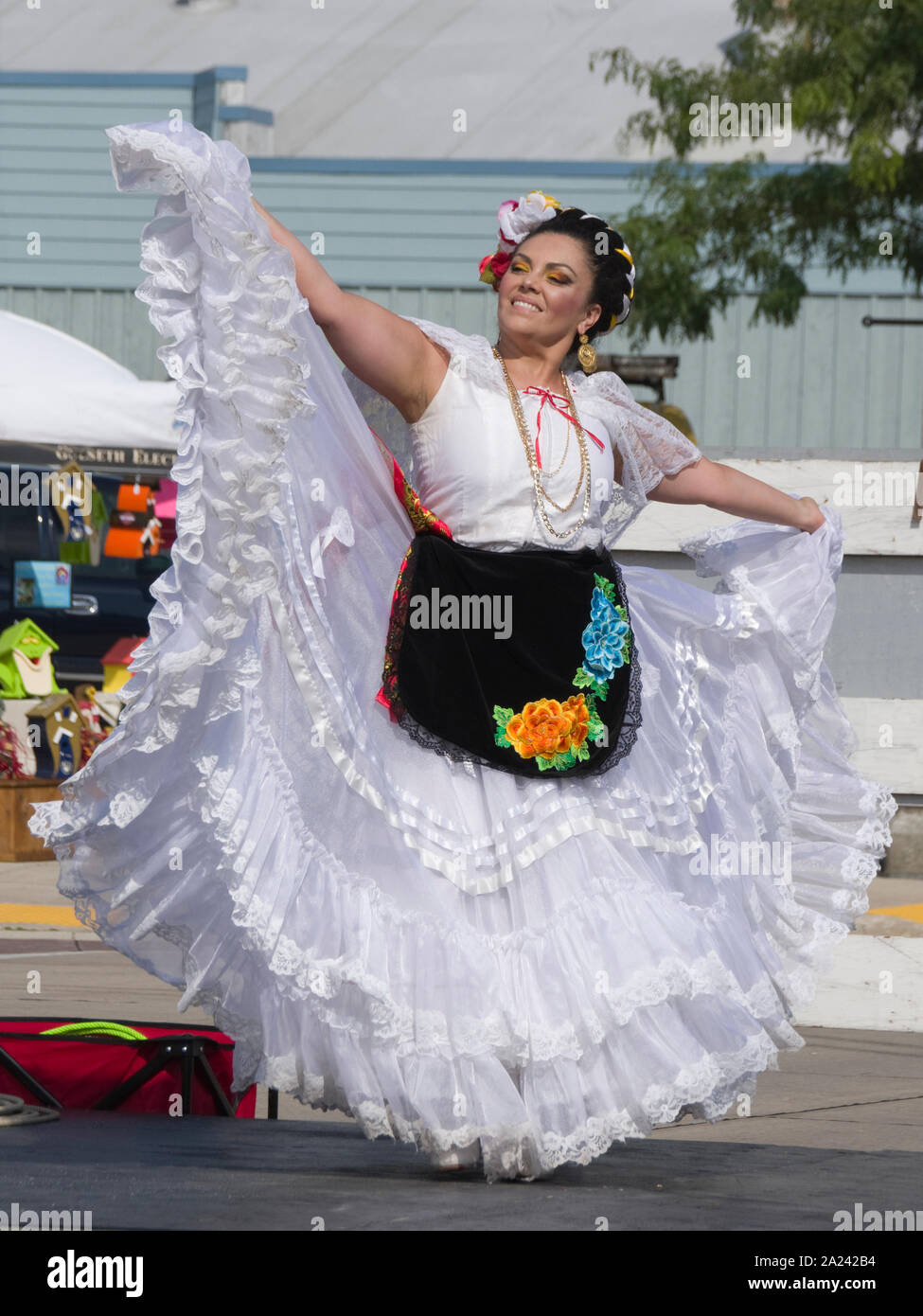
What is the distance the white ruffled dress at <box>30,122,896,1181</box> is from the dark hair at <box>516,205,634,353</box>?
6.7 inches

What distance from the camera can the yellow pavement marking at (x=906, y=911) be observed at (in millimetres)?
7633

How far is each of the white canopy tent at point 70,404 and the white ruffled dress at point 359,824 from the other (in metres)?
6.04

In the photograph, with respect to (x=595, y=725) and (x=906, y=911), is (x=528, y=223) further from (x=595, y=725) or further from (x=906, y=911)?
(x=906, y=911)

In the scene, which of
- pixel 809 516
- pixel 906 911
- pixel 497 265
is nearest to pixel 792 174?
pixel 906 911

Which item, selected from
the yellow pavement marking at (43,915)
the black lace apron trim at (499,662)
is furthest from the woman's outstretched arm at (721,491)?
the yellow pavement marking at (43,915)

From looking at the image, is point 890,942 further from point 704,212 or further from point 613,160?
point 613,160

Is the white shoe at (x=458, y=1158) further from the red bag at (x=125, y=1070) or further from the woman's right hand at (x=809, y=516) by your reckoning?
the woman's right hand at (x=809, y=516)

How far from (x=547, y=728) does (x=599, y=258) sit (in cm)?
101

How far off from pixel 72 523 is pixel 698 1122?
6479mm

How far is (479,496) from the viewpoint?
141 inches

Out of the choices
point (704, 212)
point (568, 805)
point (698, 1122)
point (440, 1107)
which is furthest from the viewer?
point (704, 212)

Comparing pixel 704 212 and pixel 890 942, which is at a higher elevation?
pixel 704 212
